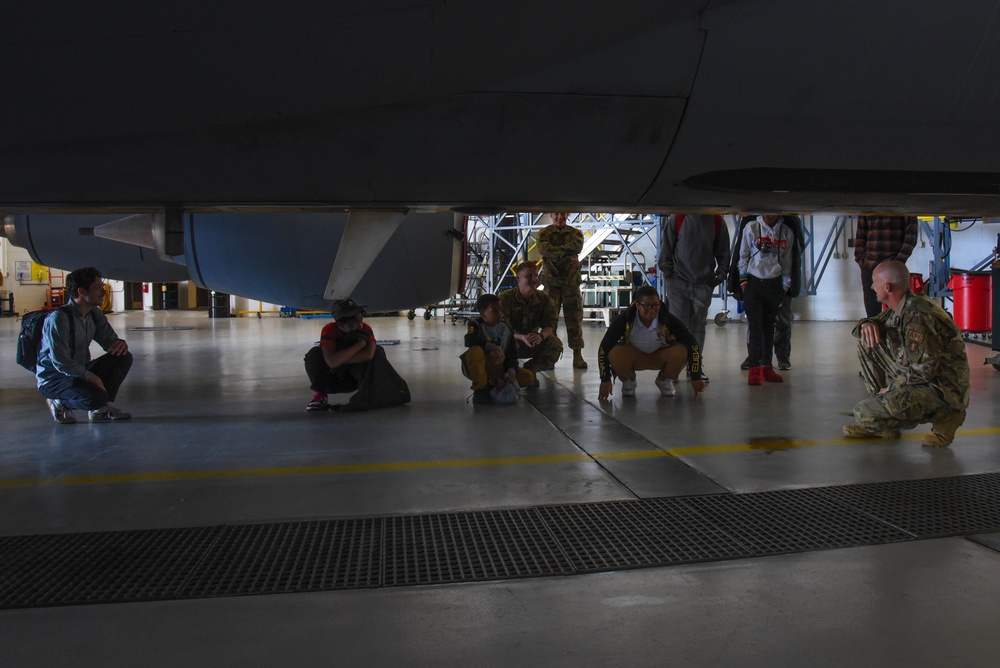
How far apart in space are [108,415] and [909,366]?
456 cm

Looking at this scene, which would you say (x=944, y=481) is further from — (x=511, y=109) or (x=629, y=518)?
(x=511, y=109)

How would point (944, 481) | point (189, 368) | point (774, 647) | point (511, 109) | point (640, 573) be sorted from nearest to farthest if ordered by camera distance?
1. point (774, 647)
2. point (640, 573)
3. point (511, 109)
4. point (944, 481)
5. point (189, 368)

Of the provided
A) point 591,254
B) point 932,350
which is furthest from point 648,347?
point 591,254

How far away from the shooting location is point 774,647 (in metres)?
1.55

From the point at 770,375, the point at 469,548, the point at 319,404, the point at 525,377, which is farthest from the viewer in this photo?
the point at 770,375

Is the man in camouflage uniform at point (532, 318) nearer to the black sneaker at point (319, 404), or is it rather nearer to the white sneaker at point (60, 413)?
the black sneaker at point (319, 404)

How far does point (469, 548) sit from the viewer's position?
219 cm

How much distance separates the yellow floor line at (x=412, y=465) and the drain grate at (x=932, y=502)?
702mm

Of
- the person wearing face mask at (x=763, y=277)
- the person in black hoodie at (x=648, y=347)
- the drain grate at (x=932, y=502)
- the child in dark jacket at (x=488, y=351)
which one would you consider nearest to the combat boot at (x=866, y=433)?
the drain grate at (x=932, y=502)

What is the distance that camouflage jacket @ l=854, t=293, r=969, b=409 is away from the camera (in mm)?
3293

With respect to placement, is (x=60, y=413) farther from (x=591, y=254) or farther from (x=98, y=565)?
(x=591, y=254)

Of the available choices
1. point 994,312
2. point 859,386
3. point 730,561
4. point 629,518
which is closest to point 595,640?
point 730,561

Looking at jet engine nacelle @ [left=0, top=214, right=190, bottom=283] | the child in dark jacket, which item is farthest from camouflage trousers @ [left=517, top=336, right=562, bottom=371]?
jet engine nacelle @ [left=0, top=214, right=190, bottom=283]

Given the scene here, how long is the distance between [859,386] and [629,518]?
3.83m
